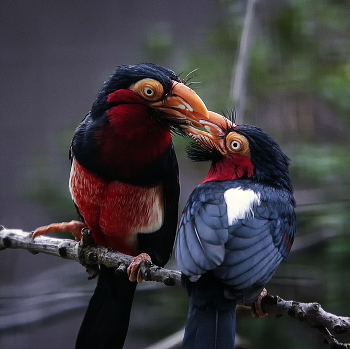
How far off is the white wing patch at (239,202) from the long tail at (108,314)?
2.48 feet

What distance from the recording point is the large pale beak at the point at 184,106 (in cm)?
187

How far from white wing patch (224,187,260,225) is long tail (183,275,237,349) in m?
0.20

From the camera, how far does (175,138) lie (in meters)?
2.87

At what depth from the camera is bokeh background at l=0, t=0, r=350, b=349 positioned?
2537 millimetres

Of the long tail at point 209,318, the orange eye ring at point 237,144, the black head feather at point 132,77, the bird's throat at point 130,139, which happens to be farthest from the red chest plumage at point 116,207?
the long tail at point 209,318

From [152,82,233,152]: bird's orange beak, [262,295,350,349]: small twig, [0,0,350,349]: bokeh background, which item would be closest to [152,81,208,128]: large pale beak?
[152,82,233,152]: bird's orange beak

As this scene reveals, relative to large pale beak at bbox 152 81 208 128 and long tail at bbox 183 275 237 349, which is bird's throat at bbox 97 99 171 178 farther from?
long tail at bbox 183 275 237 349

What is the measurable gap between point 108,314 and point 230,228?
0.95m

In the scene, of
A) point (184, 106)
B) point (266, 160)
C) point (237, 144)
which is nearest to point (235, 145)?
point (237, 144)

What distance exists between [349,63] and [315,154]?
64cm

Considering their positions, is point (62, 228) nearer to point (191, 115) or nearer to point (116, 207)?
point (116, 207)

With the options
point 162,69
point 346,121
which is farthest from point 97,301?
point 346,121

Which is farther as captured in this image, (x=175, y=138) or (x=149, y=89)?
(x=175, y=138)

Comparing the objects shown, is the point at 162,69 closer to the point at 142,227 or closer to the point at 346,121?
the point at 142,227
